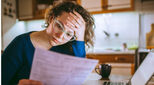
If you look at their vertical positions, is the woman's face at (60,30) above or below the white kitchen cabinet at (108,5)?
below

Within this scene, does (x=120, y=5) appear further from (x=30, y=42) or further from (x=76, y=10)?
(x=30, y=42)

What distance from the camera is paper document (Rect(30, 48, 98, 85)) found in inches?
18.7

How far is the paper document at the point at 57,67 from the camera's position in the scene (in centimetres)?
Result: 47

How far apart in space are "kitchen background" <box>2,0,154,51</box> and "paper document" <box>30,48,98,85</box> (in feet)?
7.14

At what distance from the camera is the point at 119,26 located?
287cm

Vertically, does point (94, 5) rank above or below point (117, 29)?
above

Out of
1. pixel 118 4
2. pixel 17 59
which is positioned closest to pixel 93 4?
pixel 118 4

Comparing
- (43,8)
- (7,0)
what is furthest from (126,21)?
(7,0)

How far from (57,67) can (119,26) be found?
99.5 inches

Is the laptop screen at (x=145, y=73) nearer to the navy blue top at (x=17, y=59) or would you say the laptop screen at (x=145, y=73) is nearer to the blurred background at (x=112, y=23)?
the navy blue top at (x=17, y=59)

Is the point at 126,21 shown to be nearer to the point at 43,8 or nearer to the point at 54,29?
the point at 43,8

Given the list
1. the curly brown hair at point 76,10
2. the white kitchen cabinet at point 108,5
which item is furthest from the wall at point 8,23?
the curly brown hair at point 76,10

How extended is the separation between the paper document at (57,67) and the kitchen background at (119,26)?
2175 mm

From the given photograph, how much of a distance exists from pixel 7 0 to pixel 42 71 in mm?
2817
